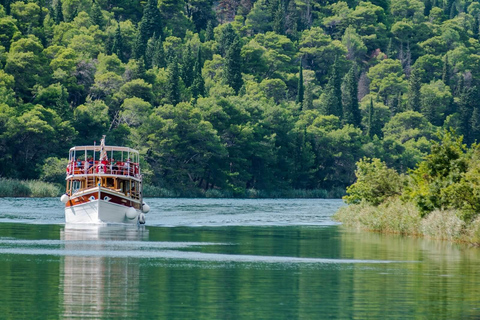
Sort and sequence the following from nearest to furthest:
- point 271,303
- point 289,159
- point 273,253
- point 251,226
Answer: point 271,303 < point 273,253 < point 251,226 < point 289,159

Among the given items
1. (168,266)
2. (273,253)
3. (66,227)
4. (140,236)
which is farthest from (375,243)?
(66,227)

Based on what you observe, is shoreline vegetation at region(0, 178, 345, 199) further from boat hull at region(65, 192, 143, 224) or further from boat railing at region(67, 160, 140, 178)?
boat hull at region(65, 192, 143, 224)

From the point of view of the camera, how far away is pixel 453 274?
34.1 meters

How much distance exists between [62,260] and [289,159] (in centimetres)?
12625

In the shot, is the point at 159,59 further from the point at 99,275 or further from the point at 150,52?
the point at 99,275

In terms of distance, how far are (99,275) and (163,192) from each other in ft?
341

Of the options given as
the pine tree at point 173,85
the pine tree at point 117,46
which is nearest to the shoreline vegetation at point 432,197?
the pine tree at point 173,85

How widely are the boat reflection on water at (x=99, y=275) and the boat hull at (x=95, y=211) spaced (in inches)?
410

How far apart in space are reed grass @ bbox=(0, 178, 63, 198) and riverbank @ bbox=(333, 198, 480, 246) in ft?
165

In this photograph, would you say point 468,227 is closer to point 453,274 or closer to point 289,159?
point 453,274

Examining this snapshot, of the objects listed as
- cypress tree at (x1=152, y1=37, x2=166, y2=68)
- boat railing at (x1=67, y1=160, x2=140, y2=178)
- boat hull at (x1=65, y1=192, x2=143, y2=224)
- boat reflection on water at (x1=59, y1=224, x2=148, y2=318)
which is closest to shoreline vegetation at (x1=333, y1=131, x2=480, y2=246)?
boat reflection on water at (x1=59, y1=224, x2=148, y2=318)

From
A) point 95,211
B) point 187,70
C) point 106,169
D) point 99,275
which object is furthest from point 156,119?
point 99,275

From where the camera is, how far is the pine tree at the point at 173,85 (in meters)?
154

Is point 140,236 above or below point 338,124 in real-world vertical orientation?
below
